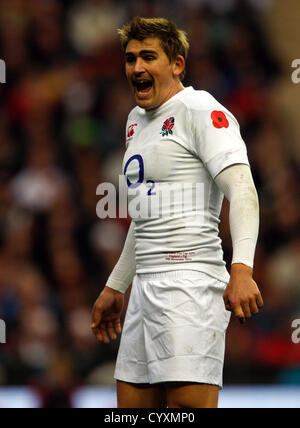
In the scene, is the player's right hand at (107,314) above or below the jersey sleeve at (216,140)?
below

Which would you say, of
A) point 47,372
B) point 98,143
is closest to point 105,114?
point 98,143

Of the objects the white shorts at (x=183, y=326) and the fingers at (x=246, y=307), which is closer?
the fingers at (x=246, y=307)

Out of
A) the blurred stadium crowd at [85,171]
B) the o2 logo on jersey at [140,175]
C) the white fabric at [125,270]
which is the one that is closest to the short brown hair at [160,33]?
the o2 logo on jersey at [140,175]

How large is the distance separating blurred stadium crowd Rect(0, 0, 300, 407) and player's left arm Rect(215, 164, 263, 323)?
310 centimetres

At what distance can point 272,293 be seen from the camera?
731cm

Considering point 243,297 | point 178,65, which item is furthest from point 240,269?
point 178,65

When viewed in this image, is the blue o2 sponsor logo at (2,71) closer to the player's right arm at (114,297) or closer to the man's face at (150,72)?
the player's right arm at (114,297)

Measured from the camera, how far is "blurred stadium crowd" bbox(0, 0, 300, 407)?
6.68 m

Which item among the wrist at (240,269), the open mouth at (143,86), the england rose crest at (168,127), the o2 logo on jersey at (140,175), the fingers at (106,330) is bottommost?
the fingers at (106,330)

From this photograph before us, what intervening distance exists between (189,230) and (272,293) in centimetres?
415

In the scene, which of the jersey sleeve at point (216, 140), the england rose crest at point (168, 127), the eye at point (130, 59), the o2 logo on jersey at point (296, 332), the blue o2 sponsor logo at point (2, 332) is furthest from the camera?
the o2 logo on jersey at point (296, 332)

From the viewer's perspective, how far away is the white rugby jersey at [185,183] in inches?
128

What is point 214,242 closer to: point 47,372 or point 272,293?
point 47,372

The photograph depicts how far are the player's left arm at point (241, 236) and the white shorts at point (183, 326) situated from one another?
22 centimetres
